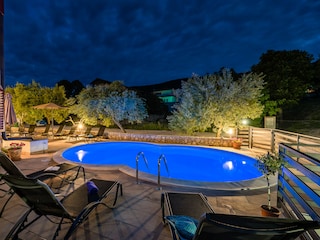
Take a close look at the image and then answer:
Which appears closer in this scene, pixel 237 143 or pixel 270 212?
pixel 270 212

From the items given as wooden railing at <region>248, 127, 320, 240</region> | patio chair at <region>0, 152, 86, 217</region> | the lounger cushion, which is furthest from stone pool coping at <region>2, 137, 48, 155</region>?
wooden railing at <region>248, 127, 320, 240</region>

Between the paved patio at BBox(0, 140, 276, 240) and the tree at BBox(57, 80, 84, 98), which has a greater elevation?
the tree at BBox(57, 80, 84, 98)

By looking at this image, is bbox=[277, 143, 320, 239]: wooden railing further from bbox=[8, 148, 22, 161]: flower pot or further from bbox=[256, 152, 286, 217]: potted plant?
bbox=[8, 148, 22, 161]: flower pot

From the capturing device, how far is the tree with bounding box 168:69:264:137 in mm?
9984

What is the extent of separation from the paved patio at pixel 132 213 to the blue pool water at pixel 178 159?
2.47m

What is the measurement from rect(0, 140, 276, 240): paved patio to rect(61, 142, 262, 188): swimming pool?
187 centimetres

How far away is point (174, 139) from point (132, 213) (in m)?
8.44

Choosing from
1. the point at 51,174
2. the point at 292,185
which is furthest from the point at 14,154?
the point at 292,185

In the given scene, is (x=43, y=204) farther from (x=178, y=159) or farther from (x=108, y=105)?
(x=108, y=105)

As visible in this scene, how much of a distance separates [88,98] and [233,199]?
12.0 meters

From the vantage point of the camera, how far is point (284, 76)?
640 inches

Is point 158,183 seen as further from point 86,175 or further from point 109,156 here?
point 109,156

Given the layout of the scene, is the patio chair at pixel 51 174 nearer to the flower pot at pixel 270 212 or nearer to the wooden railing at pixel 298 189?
the flower pot at pixel 270 212

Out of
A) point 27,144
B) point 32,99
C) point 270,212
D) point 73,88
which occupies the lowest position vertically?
point 270,212
